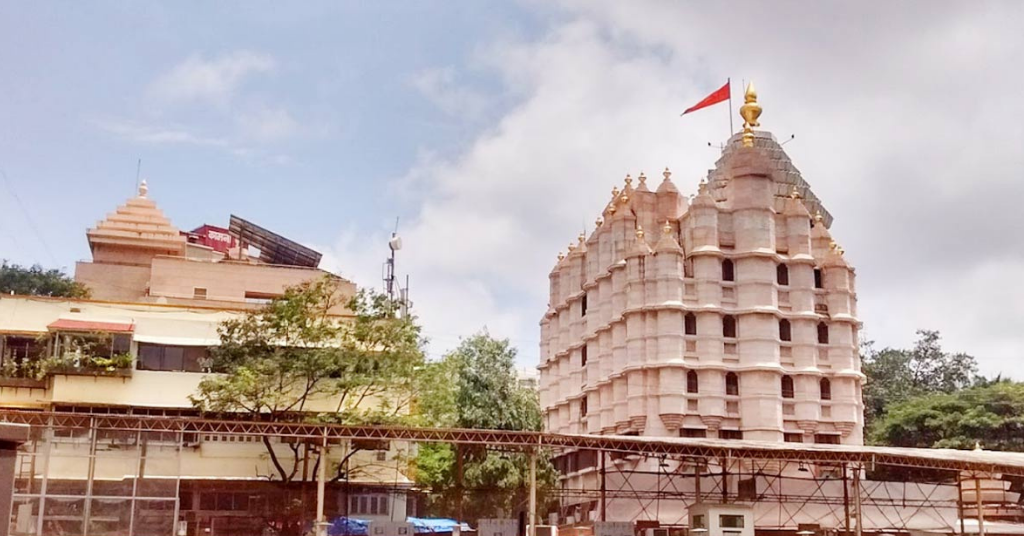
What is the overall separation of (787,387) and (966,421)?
61.7 ft

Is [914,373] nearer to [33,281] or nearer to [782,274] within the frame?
[782,274]

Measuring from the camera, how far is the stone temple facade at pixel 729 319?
172 feet

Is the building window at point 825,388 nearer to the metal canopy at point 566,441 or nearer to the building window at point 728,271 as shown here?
the building window at point 728,271

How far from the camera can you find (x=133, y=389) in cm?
4375

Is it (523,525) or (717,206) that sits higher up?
(717,206)

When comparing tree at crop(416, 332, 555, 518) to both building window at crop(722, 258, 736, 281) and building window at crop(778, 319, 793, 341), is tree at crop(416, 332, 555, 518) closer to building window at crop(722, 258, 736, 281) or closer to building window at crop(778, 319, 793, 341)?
building window at crop(722, 258, 736, 281)

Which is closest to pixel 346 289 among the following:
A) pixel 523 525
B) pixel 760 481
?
pixel 523 525

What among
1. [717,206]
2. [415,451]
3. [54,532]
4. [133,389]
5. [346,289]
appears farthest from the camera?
[346,289]

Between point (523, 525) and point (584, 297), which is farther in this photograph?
point (584, 297)

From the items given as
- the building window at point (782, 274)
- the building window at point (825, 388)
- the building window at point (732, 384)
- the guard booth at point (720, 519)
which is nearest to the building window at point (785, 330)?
the building window at point (782, 274)

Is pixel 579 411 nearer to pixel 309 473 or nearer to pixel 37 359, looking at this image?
pixel 309 473

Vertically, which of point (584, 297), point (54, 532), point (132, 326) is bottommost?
point (54, 532)

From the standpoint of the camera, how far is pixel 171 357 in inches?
1778

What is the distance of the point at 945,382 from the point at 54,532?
69.5 meters
